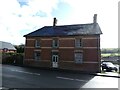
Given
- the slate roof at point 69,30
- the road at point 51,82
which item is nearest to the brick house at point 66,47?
the slate roof at point 69,30

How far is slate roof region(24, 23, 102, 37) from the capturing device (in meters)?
34.6

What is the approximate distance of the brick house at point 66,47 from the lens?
3322 cm

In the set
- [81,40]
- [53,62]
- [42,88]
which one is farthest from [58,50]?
[42,88]

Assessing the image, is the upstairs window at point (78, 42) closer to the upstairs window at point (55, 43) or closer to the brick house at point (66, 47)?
the brick house at point (66, 47)

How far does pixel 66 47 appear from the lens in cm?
3562

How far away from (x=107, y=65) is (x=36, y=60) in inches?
560

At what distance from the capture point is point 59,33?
37.4m

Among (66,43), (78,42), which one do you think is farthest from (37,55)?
(78,42)

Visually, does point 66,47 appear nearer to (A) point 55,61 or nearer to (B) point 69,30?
(A) point 55,61

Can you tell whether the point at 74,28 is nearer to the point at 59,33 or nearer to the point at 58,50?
the point at 59,33

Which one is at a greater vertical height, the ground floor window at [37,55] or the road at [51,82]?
the ground floor window at [37,55]

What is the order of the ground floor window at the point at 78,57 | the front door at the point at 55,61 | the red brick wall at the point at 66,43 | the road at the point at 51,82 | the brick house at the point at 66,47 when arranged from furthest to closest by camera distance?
1. the front door at the point at 55,61
2. the red brick wall at the point at 66,43
3. the ground floor window at the point at 78,57
4. the brick house at the point at 66,47
5. the road at the point at 51,82

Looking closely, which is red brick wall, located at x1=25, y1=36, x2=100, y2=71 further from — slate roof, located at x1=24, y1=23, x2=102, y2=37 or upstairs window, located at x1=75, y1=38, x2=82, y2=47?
slate roof, located at x1=24, y1=23, x2=102, y2=37

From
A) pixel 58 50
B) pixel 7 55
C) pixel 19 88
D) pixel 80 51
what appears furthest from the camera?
pixel 7 55
